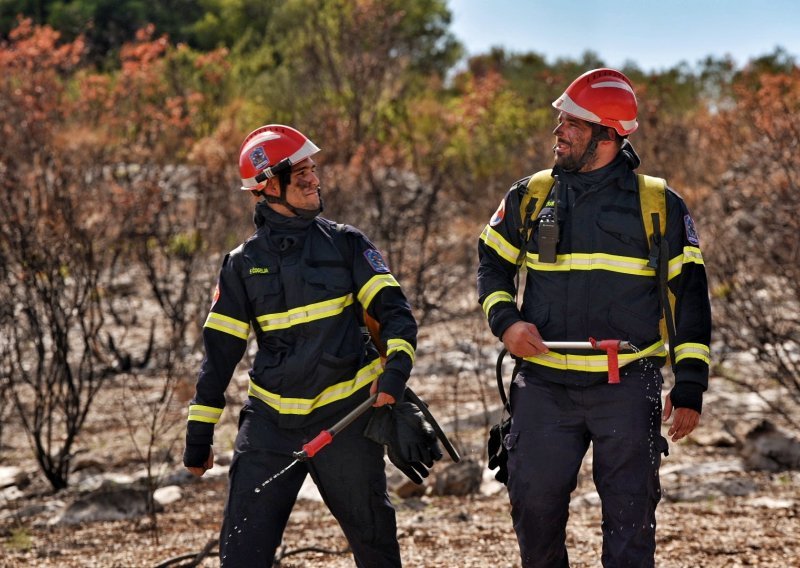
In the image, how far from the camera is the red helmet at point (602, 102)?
382 cm

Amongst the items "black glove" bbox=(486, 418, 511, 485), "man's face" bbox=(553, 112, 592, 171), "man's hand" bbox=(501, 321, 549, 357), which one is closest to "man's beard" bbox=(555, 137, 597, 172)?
"man's face" bbox=(553, 112, 592, 171)

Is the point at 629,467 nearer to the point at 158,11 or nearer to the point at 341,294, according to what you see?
the point at 341,294

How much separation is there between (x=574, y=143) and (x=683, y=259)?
52cm

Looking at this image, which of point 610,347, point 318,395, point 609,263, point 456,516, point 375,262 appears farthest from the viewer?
point 456,516

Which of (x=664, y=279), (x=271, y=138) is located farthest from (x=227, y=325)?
(x=664, y=279)

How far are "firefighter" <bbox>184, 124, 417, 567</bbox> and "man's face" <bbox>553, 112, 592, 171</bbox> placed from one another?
704mm

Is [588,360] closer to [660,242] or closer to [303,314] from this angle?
[660,242]

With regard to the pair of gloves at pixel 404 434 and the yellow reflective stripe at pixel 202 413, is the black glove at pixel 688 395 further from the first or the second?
the yellow reflective stripe at pixel 202 413

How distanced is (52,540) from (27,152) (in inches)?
264

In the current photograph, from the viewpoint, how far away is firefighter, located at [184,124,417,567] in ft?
12.4

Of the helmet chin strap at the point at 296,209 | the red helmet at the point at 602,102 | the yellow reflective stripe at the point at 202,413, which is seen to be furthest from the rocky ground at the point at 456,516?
the red helmet at the point at 602,102

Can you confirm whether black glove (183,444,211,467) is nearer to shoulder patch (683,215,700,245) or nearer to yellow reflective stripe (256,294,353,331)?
yellow reflective stripe (256,294,353,331)

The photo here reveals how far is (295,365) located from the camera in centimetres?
380

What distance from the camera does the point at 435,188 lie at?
12.8m
